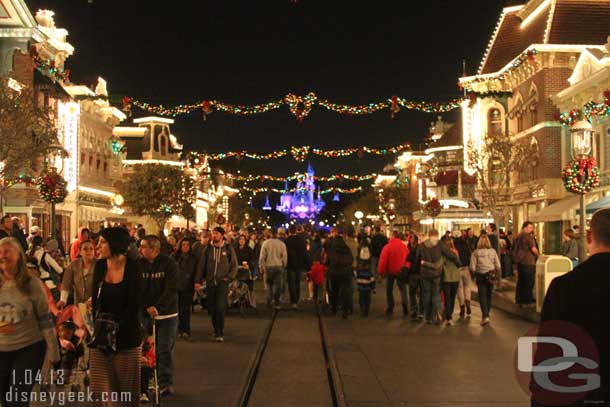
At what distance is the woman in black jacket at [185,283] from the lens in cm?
1363

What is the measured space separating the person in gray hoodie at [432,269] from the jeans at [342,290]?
1902mm

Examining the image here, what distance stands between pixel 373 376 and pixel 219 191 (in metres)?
99.3

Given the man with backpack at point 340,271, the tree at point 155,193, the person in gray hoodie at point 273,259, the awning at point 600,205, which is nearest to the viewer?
the man with backpack at point 340,271

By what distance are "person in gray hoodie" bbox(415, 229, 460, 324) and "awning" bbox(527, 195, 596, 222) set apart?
Answer: 16862mm

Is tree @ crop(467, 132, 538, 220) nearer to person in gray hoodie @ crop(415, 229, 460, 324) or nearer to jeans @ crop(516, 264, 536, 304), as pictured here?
jeans @ crop(516, 264, 536, 304)

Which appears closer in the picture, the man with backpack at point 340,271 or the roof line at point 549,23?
the man with backpack at point 340,271

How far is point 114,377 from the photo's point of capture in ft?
21.7

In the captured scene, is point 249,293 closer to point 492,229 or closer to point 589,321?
point 492,229

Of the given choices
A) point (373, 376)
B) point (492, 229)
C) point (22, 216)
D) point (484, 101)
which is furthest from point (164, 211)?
point (373, 376)

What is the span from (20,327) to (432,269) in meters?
11.0

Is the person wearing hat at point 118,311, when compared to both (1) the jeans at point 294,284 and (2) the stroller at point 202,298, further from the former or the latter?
(1) the jeans at point 294,284

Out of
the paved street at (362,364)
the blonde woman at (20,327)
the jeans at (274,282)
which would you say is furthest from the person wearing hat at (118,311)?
the jeans at (274,282)

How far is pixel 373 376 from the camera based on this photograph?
10.5m

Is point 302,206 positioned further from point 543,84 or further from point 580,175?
point 580,175
